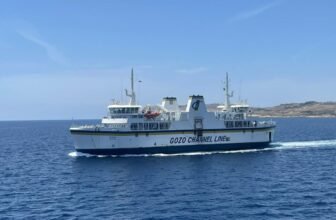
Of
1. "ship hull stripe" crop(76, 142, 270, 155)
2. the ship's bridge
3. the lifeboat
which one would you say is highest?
the ship's bridge

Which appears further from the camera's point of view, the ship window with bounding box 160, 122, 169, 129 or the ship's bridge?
the ship window with bounding box 160, 122, 169, 129

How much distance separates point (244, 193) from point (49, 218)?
61.7ft

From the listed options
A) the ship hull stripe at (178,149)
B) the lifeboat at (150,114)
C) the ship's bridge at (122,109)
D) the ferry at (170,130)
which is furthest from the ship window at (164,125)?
the ship's bridge at (122,109)

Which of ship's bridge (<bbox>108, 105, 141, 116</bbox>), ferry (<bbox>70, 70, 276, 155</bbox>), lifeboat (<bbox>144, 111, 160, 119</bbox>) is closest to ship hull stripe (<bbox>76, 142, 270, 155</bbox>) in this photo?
ferry (<bbox>70, 70, 276, 155</bbox>)

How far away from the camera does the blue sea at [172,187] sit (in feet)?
123

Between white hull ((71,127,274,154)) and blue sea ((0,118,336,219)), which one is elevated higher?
white hull ((71,127,274,154))

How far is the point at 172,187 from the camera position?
155 ft

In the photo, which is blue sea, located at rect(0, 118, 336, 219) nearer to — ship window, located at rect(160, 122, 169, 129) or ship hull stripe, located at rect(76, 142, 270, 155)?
ship hull stripe, located at rect(76, 142, 270, 155)

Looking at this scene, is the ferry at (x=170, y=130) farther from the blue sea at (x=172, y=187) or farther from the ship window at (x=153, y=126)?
the blue sea at (x=172, y=187)

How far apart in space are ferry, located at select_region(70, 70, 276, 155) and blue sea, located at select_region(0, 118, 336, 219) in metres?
2.02

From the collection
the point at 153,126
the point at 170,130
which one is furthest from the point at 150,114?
the point at 170,130

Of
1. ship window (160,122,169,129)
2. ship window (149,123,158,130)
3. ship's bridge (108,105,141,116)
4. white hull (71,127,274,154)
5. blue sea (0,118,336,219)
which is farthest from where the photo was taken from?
ship window (160,122,169,129)

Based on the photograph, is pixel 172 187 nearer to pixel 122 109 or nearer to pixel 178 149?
pixel 178 149

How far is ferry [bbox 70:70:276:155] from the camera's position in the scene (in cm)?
6906
